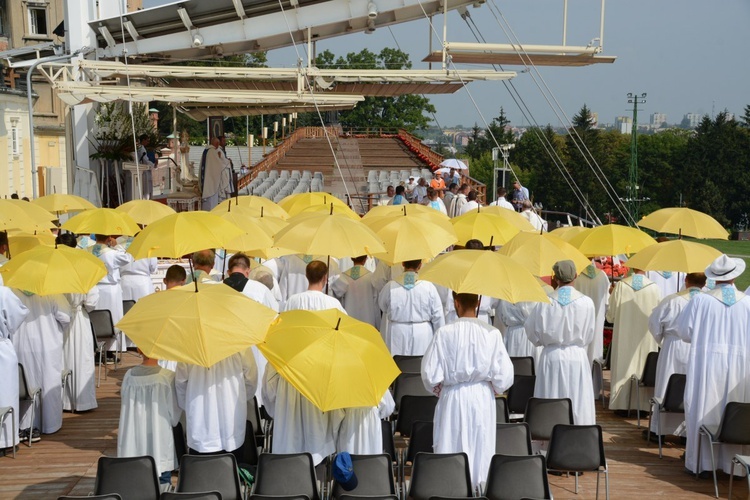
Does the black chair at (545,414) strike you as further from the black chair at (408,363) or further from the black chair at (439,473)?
the black chair at (439,473)

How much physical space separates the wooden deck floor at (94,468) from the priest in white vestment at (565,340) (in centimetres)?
78

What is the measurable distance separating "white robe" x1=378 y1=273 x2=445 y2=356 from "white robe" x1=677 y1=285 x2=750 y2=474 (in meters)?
3.03

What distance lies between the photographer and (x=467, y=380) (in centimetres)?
809

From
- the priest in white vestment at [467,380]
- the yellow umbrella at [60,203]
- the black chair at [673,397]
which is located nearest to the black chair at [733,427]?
the black chair at [673,397]

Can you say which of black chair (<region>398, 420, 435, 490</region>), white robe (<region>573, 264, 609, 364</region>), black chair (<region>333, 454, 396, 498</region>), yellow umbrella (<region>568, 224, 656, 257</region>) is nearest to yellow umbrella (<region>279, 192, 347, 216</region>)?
white robe (<region>573, 264, 609, 364</region>)

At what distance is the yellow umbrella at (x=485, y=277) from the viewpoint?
827cm

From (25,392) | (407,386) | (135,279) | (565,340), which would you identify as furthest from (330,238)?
(135,279)

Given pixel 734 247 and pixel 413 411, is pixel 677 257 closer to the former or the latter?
pixel 413 411

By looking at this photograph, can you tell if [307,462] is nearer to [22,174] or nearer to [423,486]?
[423,486]

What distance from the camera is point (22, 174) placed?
36031 mm

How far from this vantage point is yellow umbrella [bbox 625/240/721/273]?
34.8ft

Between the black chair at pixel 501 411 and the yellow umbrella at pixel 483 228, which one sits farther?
the yellow umbrella at pixel 483 228

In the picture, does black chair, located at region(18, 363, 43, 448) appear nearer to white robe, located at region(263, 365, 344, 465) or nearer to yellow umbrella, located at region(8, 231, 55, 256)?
yellow umbrella, located at region(8, 231, 55, 256)

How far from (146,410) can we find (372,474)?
6.74 ft
